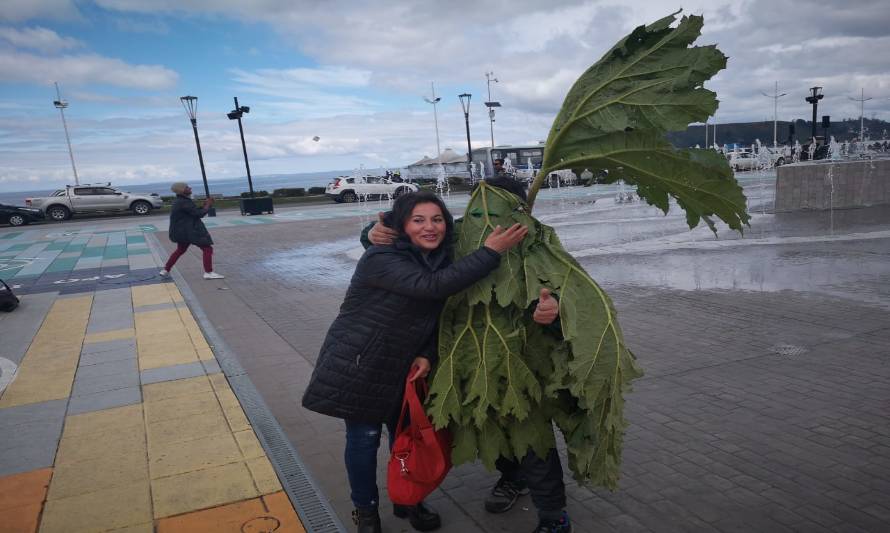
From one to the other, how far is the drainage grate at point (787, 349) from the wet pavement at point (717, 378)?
0.03 meters

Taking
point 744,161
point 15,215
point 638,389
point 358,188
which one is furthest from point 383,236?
point 744,161

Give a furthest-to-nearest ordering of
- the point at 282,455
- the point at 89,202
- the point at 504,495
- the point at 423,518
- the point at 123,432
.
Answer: the point at 89,202 → the point at 123,432 → the point at 282,455 → the point at 504,495 → the point at 423,518

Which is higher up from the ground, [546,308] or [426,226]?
[426,226]

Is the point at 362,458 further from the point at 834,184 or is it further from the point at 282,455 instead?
the point at 834,184

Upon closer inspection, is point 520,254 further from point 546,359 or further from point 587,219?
point 587,219

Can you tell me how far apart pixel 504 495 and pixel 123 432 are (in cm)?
313

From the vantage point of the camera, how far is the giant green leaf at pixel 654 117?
87.4 inches

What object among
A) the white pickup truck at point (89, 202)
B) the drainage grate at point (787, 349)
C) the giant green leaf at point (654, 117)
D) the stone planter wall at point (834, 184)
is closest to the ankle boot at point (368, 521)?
the giant green leaf at point (654, 117)

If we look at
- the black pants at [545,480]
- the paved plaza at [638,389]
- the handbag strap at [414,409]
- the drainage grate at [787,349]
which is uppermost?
the handbag strap at [414,409]

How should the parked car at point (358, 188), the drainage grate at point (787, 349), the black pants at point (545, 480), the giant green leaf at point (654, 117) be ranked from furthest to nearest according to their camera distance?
the parked car at point (358, 188) < the drainage grate at point (787, 349) < the black pants at point (545, 480) < the giant green leaf at point (654, 117)

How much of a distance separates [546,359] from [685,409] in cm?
240

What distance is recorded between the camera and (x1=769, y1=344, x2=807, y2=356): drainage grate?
560cm

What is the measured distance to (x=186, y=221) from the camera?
34.5 ft

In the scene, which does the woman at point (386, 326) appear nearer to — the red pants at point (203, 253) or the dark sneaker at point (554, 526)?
the dark sneaker at point (554, 526)
